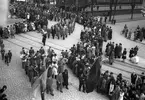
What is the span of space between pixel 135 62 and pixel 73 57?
6.46m

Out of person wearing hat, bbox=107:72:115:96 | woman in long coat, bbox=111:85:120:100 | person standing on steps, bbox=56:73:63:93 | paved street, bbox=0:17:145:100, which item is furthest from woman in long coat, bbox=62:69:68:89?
woman in long coat, bbox=111:85:120:100

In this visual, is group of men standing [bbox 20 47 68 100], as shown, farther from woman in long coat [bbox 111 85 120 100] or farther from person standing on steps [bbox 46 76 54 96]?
woman in long coat [bbox 111 85 120 100]

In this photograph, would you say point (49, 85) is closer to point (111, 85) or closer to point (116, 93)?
point (111, 85)

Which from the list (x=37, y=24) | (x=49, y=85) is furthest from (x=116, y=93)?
(x=37, y=24)

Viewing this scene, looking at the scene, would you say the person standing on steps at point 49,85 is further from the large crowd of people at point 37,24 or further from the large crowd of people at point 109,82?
the large crowd of people at point 37,24

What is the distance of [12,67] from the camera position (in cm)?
1548

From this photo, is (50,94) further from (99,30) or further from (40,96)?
(99,30)

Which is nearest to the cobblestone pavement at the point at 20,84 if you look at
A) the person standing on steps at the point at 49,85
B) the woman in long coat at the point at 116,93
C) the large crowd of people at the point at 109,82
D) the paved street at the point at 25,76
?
the paved street at the point at 25,76

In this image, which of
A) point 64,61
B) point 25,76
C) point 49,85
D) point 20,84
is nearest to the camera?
point 49,85

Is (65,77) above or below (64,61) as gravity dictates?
below

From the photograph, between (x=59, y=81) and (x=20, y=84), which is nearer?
(x=59, y=81)

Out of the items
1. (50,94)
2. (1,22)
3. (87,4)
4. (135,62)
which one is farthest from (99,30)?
(1,22)

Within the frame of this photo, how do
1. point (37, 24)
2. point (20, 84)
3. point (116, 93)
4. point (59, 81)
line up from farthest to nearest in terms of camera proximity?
1. point (37, 24)
2. point (20, 84)
3. point (59, 81)
4. point (116, 93)

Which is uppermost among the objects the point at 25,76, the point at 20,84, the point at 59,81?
the point at 59,81
